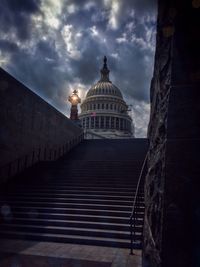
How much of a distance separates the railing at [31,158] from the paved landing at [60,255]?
16.3ft

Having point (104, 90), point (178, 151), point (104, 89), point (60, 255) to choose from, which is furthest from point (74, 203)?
point (104, 89)

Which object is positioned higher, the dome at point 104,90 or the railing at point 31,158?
the dome at point 104,90

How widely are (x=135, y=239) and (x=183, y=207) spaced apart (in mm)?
3979

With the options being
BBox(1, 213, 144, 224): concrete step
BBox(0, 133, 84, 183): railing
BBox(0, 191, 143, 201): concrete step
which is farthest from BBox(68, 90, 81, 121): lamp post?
BBox(1, 213, 144, 224): concrete step

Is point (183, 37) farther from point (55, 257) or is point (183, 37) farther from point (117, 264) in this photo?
point (55, 257)

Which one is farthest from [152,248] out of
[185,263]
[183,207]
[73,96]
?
[73,96]

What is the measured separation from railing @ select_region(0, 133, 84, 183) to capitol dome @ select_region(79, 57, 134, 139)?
170ft

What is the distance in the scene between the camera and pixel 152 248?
133 inches

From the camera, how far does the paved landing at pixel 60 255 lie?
5000 millimetres

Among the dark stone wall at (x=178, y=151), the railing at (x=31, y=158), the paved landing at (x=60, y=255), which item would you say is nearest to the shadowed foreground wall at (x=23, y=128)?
the railing at (x=31, y=158)

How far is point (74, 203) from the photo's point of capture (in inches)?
340

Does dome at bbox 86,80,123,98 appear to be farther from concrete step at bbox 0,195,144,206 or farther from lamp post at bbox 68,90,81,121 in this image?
concrete step at bbox 0,195,144,206

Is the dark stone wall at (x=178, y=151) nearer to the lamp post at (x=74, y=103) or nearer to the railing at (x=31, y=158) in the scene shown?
the railing at (x=31, y=158)

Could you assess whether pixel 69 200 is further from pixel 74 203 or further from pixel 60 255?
pixel 60 255
